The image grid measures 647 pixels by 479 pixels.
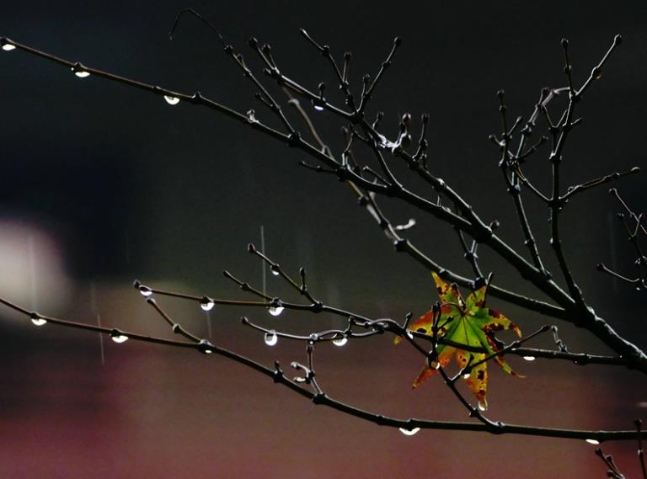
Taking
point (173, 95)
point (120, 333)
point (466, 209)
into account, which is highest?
point (173, 95)

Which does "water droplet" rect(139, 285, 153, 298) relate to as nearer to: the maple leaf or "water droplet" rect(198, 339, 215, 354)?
"water droplet" rect(198, 339, 215, 354)

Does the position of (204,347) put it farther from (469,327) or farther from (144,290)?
(469,327)

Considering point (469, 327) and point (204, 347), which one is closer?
point (204, 347)

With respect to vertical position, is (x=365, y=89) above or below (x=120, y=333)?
above

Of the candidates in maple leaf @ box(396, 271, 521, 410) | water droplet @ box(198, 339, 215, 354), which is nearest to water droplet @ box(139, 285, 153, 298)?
water droplet @ box(198, 339, 215, 354)

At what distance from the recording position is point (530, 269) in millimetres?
783

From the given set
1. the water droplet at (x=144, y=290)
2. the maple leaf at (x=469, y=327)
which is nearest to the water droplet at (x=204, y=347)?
the water droplet at (x=144, y=290)

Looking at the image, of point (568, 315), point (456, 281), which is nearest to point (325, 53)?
point (456, 281)

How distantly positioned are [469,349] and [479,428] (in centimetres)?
9

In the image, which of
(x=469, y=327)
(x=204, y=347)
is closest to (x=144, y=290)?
(x=204, y=347)

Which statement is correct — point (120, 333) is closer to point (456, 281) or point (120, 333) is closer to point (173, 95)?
point (173, 95)

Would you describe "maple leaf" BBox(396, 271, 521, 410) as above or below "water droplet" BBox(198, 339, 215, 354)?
above

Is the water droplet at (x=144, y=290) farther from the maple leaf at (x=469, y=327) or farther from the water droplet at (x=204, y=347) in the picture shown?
the maple leaf at (x=469, y=327)

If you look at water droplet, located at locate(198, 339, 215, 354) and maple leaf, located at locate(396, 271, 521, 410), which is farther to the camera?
maple leaf, located at locate(396, 271, 521, 410)
